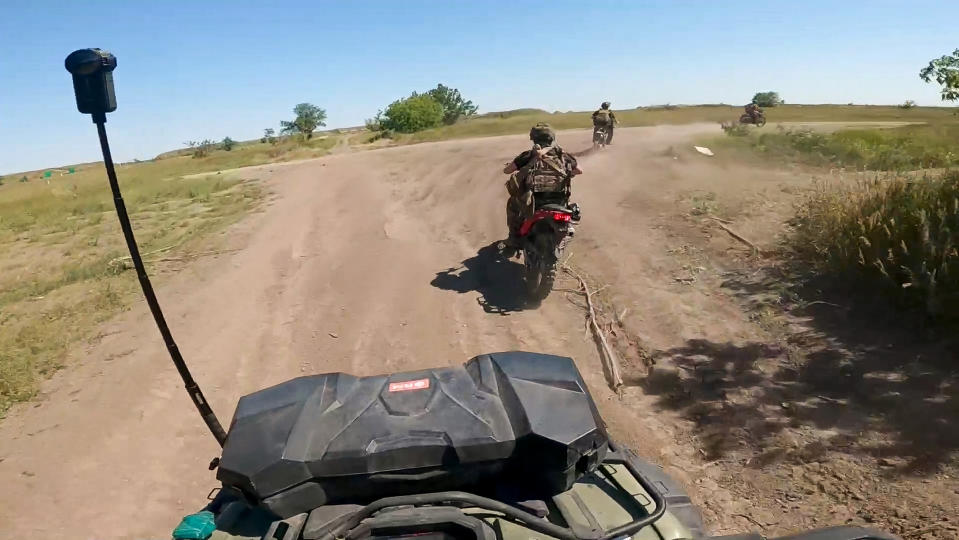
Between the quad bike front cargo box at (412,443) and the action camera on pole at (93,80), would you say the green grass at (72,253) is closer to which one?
the action camera on pole at (93,80)

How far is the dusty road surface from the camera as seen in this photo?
5.14 meters

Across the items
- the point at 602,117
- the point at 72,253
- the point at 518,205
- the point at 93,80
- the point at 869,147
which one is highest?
the point at 602,117

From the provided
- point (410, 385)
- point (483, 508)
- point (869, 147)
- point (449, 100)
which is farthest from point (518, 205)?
point (449, 100)

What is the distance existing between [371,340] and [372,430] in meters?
5.42

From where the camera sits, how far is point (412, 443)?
2543mm

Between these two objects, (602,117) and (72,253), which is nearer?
(72,253)

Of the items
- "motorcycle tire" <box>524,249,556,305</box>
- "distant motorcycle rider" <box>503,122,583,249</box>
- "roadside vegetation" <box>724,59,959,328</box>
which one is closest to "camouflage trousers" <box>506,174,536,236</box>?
"distant motorcycle rider" <box>503,122,583,249</box>

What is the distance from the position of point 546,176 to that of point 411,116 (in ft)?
158

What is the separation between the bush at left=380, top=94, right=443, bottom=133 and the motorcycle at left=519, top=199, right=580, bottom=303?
46.7 meters

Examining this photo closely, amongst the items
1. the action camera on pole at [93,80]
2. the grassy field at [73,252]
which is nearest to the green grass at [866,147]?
the grassy field at [73,252]

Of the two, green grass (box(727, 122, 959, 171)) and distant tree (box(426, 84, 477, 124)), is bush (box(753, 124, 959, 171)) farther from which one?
distant tree (box(426, 84, 477, 124))

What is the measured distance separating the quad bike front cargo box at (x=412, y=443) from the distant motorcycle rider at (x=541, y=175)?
5.78 metres

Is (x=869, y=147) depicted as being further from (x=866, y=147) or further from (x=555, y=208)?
(x=555, y=208)

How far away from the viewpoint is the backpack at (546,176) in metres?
8.45
